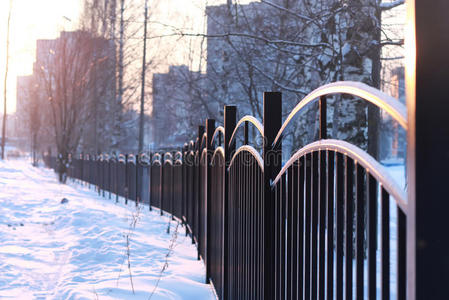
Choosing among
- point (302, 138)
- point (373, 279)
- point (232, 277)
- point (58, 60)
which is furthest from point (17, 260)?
point (58, 60)

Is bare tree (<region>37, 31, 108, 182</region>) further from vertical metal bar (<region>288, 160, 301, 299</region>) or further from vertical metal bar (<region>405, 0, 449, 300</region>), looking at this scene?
vertical metal bar (<region>405, 0, 449, 300</region>)

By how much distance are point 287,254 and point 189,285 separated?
2.73 metres

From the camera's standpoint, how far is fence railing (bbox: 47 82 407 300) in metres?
1.15

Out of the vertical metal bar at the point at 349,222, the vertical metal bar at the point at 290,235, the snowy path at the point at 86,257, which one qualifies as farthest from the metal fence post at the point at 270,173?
the snowy path at the point at 86,257

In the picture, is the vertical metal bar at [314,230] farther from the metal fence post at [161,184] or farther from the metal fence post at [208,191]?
the metal fence post at [161,184]

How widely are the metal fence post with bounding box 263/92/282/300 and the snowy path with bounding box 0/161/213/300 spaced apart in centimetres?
195

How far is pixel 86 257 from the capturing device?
18.3 ft

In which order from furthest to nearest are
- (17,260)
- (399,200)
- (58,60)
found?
(58,60), (17,260), (399,200)

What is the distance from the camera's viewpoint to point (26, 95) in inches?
1543

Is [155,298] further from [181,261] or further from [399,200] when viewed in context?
[399,200]

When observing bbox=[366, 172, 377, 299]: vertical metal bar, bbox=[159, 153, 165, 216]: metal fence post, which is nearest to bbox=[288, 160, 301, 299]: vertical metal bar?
bbox=[366, 172, 377, 299]: vertical metal bar

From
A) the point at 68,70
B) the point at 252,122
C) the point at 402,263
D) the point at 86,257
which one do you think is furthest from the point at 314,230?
the point at 68,70

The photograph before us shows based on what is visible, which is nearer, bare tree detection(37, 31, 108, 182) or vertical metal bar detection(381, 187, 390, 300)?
vertical metal bar detection(381, 187, 390, 300)

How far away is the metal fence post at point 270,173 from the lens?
7.57 feet
